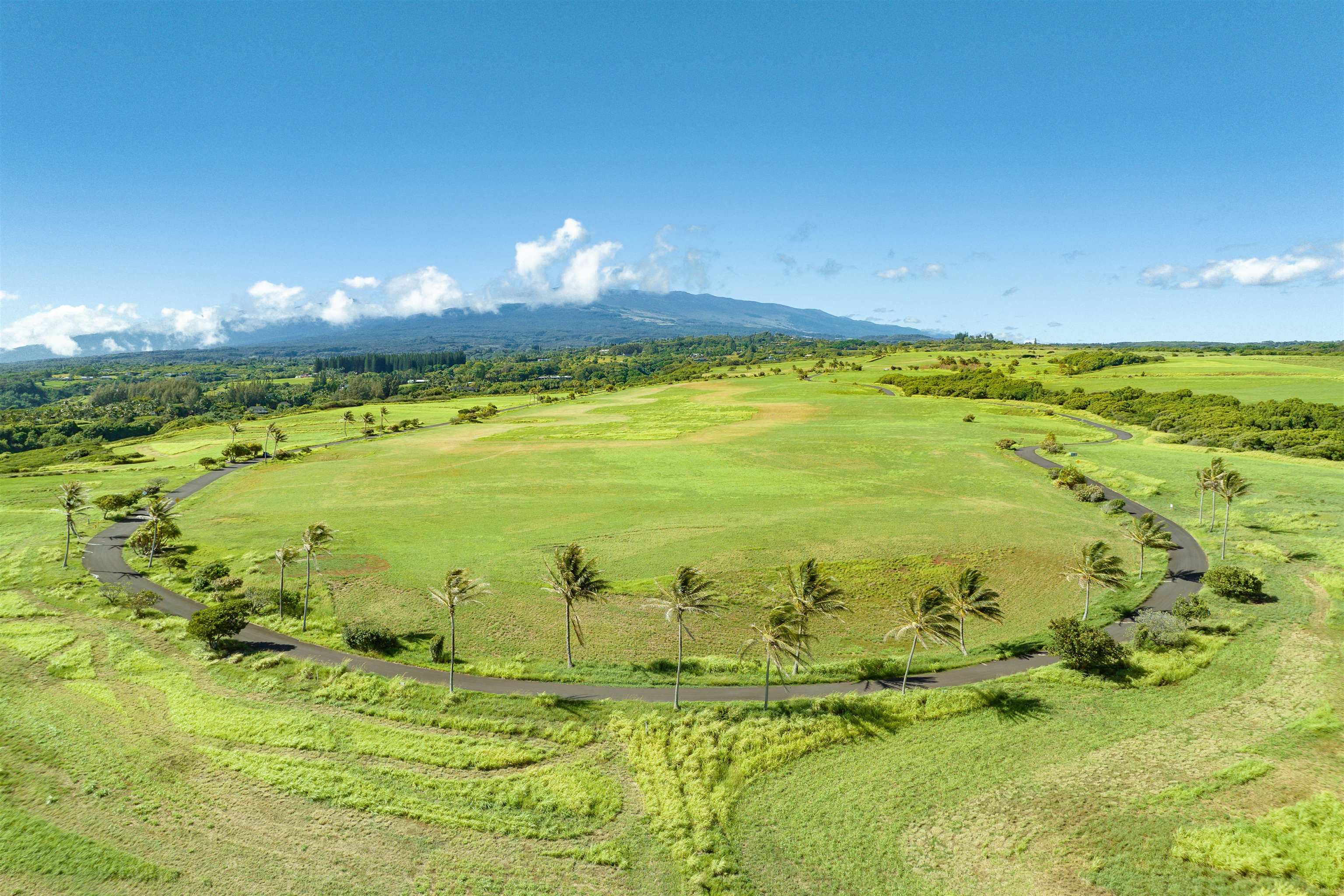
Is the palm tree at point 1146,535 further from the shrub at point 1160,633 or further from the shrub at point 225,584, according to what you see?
the shrub at point 225,584

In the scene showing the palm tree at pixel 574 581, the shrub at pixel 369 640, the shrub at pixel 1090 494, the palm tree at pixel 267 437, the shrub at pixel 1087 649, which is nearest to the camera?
the shrub at pixel 1087 649

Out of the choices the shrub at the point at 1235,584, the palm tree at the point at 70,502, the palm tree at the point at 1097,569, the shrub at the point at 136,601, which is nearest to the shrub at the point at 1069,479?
the shrub at the point at 1235,584

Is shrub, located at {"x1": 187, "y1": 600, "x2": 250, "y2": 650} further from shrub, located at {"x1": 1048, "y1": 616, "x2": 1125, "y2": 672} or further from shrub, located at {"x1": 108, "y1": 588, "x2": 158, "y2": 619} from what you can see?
shrub, located at {"x1": 1048, "y1": 616, "x2": 1125, "y2": 672}

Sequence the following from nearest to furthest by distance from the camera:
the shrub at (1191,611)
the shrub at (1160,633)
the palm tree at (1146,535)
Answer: the shrub at (1160,633)
the shrub at (1191,611)
the palm tree at (1146,535)

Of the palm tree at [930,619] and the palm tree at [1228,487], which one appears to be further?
the palm tree at [1228,487]

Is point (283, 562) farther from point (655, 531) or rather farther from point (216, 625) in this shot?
point (655, 531)

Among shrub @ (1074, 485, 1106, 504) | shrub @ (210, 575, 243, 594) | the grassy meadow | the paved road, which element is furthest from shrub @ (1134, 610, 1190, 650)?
shrub @ (210, 575, 243, 594)

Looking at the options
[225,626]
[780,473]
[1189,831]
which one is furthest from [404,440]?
[1189,831]

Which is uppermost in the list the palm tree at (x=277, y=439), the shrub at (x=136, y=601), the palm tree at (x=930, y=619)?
the palm tree at (x=277, y=439)
